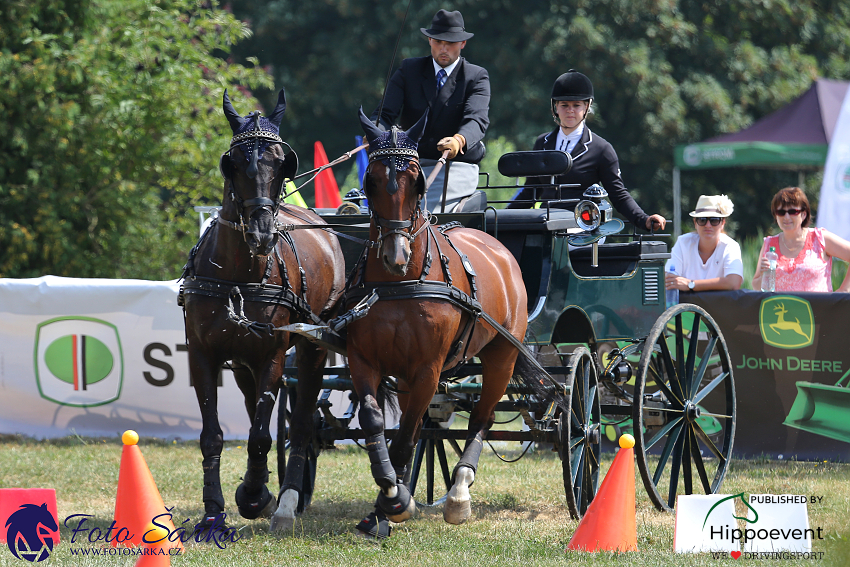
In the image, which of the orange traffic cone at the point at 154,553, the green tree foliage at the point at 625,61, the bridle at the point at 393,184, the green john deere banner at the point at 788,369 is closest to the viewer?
the orange traffic cone at the point at 154,553

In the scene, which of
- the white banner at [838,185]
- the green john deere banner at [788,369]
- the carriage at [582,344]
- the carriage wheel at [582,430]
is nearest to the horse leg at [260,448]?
the carriage at [582,344]

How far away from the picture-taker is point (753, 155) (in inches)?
653

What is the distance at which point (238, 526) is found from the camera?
5.66 meters

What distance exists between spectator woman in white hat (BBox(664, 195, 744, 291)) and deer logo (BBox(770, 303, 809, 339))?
1.34 feet

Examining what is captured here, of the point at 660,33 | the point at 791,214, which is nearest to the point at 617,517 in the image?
the point at 791,214

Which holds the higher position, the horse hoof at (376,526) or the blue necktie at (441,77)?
the blue necktie at (441,77)

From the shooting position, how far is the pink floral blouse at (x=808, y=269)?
7941 millimetres

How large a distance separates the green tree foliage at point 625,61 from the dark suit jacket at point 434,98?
13.7m

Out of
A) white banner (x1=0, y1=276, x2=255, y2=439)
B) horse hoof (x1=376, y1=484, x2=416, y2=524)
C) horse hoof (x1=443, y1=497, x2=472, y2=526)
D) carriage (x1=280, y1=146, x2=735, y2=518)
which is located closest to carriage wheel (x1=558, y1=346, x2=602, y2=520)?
carriage (x1=280, y1=146, x2=735, y2=518)

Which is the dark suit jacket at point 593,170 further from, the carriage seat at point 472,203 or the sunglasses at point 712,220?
the sunglasses at point 712,220

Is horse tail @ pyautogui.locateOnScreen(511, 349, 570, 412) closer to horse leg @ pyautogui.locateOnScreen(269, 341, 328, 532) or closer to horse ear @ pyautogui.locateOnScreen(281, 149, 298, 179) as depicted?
horse leg @ pyautogui.locateOnScreen(269, 341, 328, 532)

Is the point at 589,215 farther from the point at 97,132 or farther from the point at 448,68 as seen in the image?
the point at 97,132

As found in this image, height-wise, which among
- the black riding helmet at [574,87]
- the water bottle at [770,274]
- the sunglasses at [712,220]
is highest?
the black riding helmet at [574,87]

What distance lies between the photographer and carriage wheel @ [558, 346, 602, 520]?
5.72 m
